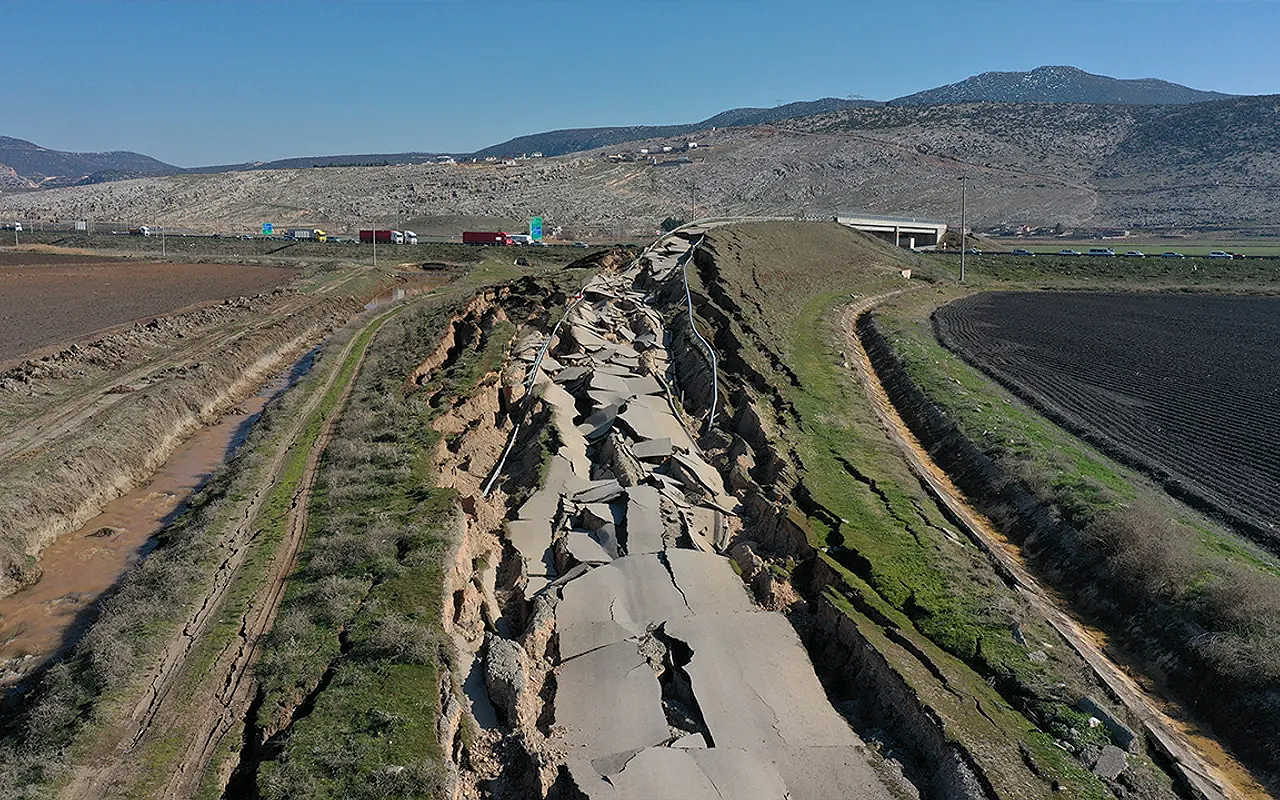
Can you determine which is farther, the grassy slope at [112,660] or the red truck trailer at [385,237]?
the red truck trailer at [385,237]

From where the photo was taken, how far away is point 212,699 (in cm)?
1086

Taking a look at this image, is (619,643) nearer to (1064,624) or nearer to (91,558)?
(1064,624)

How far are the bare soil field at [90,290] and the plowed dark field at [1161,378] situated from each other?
36464mm

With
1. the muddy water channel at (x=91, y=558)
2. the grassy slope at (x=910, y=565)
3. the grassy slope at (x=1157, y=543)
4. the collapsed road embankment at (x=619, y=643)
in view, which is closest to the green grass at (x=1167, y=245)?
the grassy slope at (x=910, y=565)

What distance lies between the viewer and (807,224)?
65.6 metres

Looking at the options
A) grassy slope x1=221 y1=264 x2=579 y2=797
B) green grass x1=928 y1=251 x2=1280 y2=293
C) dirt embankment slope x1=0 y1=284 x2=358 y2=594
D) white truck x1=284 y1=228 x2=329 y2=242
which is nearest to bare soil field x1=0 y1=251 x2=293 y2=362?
dirt embankment slope x1=0 y1=284 x2=358 y2=594

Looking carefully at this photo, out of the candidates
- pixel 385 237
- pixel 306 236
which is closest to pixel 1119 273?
pixel 385 237

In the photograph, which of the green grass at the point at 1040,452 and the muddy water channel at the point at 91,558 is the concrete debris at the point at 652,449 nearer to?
the green grass at the point at 1040,452

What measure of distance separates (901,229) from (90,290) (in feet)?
212

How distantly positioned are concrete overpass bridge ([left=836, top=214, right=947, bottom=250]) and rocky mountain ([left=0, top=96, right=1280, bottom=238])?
26.2m

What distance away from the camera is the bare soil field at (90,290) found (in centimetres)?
3847

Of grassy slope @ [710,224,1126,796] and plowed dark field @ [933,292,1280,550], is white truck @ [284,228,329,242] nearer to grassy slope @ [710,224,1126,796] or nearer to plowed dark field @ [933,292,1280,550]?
plowed dark field @ [933,292,1280,550]

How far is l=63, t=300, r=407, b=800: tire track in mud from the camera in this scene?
945cm

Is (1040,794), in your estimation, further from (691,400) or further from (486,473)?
(691,400)
